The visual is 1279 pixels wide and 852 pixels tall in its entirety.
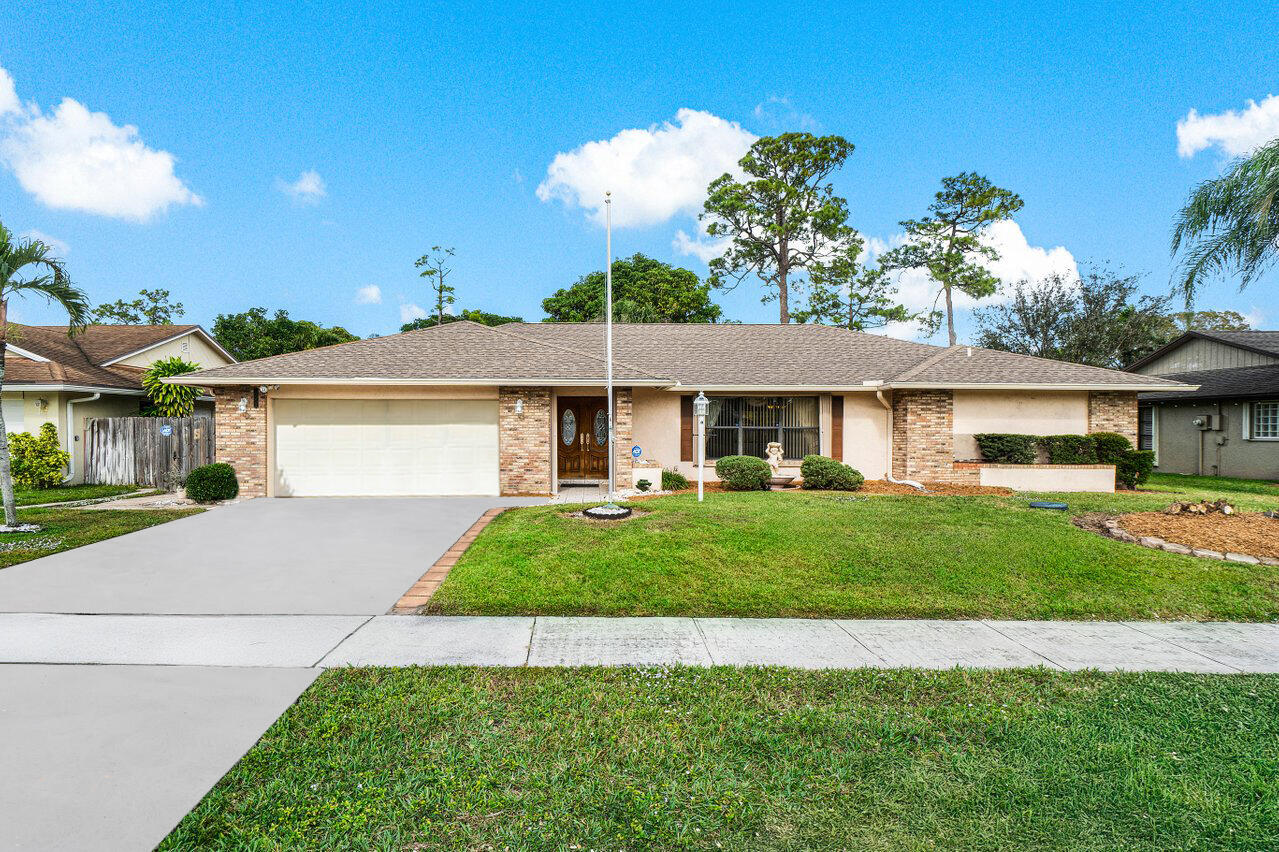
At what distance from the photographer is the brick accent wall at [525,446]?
12.3 metres

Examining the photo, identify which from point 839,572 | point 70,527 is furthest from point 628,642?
point 70,527

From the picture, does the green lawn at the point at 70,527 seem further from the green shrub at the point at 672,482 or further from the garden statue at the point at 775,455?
the garden statue at the point at 775,455

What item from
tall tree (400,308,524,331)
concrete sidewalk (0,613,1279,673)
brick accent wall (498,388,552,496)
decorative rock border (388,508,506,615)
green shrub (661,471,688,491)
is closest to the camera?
concrete sidewalk (0,613,1279,673)

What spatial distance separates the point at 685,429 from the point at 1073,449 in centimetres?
887

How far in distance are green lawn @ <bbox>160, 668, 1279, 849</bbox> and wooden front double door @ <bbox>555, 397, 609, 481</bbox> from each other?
10.7 metres

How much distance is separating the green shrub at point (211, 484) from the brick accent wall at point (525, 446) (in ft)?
17.9

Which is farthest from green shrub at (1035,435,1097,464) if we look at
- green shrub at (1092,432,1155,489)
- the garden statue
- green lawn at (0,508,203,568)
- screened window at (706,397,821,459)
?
green lawn at (0,508,203,568)

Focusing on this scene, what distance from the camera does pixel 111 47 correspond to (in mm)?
12039

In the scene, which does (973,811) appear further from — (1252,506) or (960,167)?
(960,167)

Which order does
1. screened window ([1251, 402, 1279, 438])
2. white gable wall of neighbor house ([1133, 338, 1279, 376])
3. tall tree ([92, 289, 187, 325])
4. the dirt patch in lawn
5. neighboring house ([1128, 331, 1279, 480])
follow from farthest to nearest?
tall tree ([92, 289, 187, 325]) → white gable wall of neighbor house ([1133, 338, 1279, 376]) → neighboring house ([1128, 331, 1279, 480]) → screened window ([1251, 402, 1279, 438]) → the dirt patch in lawn

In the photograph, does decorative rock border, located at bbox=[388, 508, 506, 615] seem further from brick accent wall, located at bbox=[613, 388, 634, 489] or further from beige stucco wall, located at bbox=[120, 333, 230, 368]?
beige stucco wall, located at bbox=[120, 333, 230, 368]

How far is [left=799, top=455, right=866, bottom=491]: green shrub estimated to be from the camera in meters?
12.6

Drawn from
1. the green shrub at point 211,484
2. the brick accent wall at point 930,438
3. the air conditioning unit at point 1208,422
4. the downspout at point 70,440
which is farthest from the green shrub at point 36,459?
the air conditioning unit at point 1208,422

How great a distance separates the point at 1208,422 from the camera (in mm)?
18203
